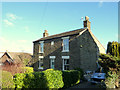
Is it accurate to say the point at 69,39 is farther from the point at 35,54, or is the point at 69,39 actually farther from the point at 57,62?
the point at 35,54

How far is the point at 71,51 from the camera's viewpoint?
49.2ft

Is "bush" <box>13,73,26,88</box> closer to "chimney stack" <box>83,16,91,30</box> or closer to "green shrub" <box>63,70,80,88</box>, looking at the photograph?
"green shrub" <box>63,70,80,88</box>

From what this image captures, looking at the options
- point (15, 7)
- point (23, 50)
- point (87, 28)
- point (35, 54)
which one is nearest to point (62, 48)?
point (87, 28)

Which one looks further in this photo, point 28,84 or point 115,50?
point 115,50

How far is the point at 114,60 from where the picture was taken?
8977 millimetres

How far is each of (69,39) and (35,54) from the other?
31.4 feet

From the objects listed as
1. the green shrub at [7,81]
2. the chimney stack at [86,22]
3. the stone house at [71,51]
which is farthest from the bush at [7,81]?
the chimney stack at [86,22]

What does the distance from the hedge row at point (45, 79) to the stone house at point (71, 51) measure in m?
4.46

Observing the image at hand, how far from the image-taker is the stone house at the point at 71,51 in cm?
→ 1444

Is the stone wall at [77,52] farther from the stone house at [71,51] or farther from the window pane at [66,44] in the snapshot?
the window pane at [66,44]

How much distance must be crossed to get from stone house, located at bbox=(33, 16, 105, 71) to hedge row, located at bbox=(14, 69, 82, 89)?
4463mm

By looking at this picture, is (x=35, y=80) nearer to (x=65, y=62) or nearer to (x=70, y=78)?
(x=70, y=78)

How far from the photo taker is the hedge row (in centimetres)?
657

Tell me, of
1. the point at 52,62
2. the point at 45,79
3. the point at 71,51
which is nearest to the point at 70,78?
the point at 45,79
